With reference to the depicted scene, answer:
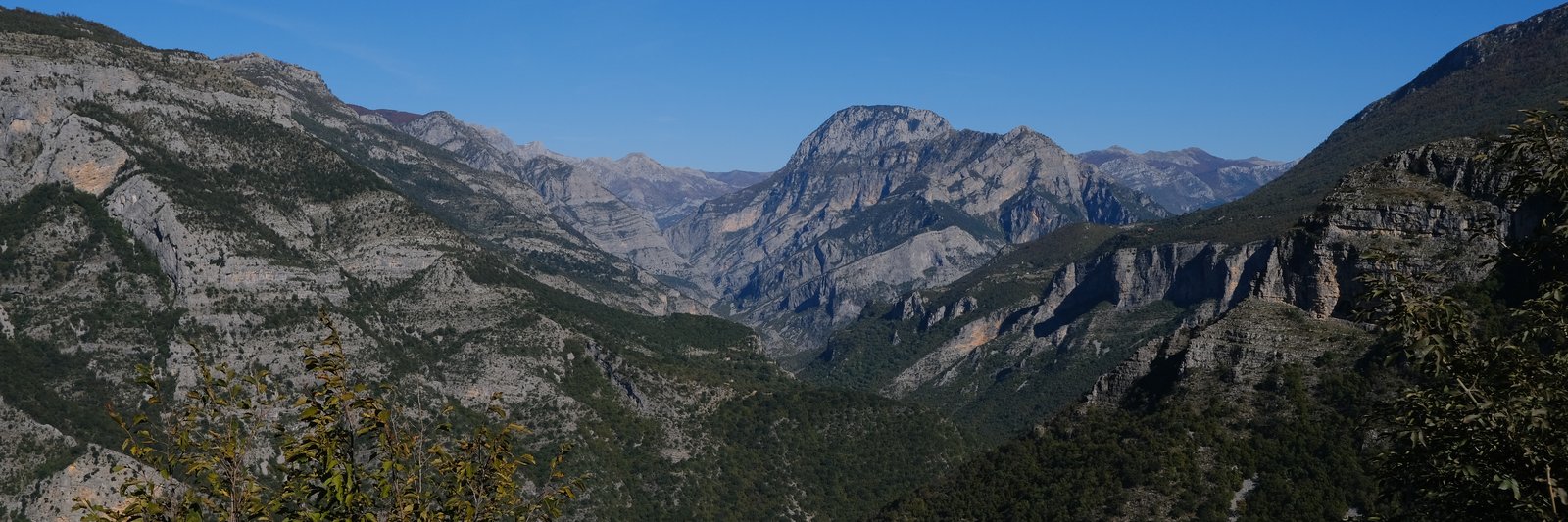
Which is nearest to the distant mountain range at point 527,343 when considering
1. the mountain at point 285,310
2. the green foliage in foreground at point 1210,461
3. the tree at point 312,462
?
the green foliage in foreground at point 1210,461

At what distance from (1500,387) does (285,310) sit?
15520cm

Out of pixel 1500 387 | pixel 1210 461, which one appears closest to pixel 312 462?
pixel 1500 387

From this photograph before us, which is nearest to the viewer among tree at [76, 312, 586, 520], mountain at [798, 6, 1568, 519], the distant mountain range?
tree at [76, 312, 586, 520]

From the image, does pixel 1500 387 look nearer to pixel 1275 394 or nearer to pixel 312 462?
pixel 312 462

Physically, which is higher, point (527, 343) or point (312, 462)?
point (312, 462)

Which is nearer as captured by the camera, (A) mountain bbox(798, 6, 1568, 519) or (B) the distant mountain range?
(A) mountain bbox(798, 6, 1568, 519)

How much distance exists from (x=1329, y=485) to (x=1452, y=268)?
759 inches

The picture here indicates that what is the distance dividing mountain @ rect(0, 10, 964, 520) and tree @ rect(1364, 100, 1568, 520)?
12616 cm

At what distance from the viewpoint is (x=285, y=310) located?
502 ft

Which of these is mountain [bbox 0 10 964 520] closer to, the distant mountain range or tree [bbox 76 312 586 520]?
the distant mountain range

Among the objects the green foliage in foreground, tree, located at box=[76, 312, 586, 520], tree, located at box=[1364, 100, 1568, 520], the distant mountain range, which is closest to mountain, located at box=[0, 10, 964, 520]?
the distant mountain range

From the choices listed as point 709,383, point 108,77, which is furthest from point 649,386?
point 108,77

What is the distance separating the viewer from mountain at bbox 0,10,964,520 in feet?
460

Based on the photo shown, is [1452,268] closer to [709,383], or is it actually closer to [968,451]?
[968,451]
